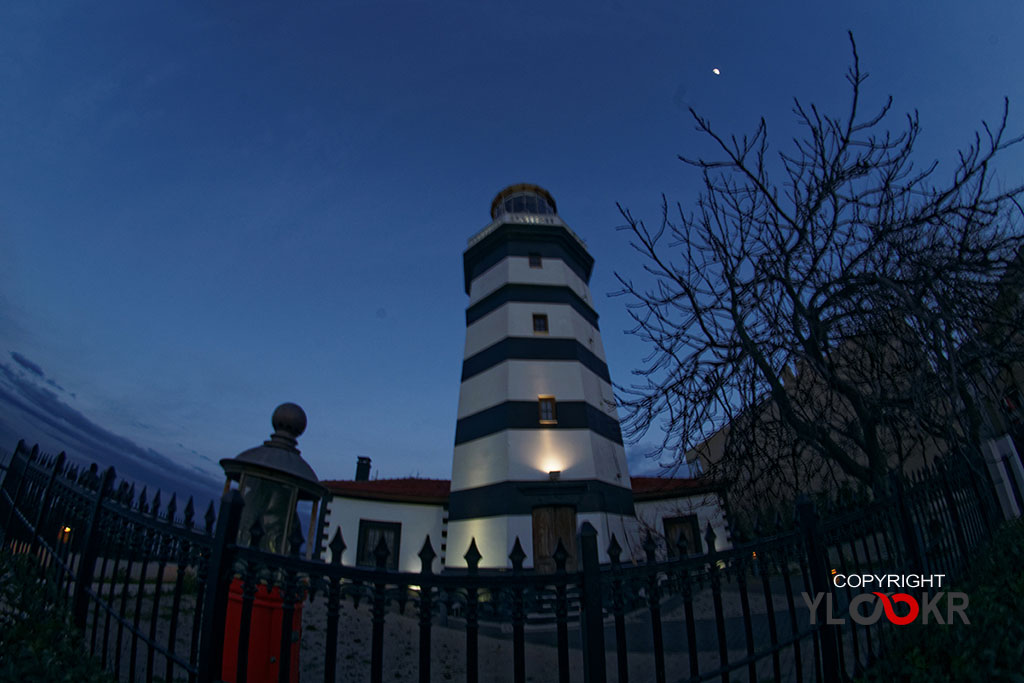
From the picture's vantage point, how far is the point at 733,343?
527 cm

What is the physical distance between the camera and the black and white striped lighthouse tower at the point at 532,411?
1374cm

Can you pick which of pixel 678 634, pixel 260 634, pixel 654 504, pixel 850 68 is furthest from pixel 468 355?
pixel 850 68

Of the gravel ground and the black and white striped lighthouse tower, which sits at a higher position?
the black and white striped lighthouse tower

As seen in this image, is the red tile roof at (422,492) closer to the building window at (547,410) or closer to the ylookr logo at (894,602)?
the building window at (547,410)

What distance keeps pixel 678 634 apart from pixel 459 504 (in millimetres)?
7641

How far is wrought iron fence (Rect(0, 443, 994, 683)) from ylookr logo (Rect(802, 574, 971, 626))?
0.05 m

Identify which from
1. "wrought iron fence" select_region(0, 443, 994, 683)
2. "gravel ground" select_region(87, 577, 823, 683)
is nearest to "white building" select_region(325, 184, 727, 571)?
"gravel ground" select_region(87, 577, 823, 683)

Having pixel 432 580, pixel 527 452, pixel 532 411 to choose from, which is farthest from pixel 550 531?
pixel 432 580

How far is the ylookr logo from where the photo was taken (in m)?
3.49

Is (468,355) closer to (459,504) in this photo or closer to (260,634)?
(459,504)

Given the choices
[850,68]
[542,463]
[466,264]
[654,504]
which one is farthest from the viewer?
[466,264]

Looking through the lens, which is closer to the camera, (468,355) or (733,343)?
(733,343)

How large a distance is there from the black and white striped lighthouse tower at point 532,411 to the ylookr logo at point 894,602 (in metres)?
7.59

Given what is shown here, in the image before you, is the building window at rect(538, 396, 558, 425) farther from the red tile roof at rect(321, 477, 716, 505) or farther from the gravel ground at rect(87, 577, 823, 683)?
the gravel ground at rect(87, 577, 823, 683)
